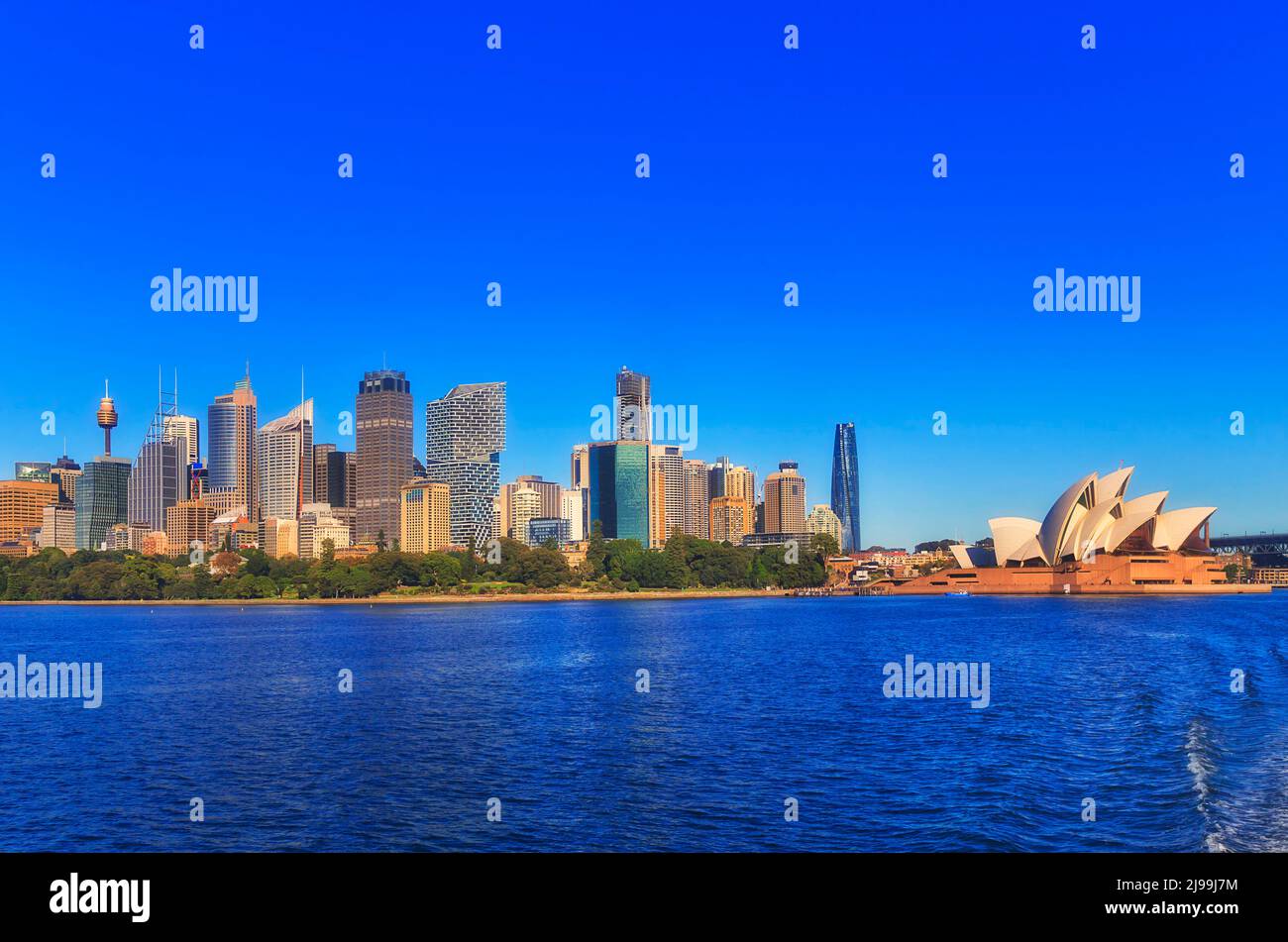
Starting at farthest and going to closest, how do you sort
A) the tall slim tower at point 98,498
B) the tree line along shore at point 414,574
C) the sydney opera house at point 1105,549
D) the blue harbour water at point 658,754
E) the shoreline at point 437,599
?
the tall slim tower at point 98,498, the tree line along shore at point 414,574, the shoreline at point 437,599, the sydney opera house at point 1105,549, the blue harbour water at point 658,754

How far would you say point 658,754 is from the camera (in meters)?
21.9

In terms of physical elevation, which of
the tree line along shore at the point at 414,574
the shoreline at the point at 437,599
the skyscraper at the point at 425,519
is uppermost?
the skyscraper at the point at 425,519

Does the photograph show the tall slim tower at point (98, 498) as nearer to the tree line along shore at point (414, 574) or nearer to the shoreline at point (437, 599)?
the tree line along shore at point (414, 574)

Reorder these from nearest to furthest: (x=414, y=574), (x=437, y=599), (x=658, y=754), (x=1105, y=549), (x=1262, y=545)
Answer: (x=658, y=754), (x=1105, y=549), (x=437, y=599), (x=414, y=574), (x=1262, y=545)

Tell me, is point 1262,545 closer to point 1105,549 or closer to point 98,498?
point 1105,549

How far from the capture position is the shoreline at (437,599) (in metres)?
123

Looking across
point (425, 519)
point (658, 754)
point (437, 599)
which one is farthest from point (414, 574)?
point (658, 754)

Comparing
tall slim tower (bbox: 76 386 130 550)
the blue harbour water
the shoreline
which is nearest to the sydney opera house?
the shoreline

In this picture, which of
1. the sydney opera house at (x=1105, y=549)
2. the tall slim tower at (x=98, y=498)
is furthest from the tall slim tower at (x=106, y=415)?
the sydney opera house at (x=1105, y=549)

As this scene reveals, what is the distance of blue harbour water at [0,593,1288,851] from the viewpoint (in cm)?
1583

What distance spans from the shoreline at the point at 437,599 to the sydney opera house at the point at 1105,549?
108 feet

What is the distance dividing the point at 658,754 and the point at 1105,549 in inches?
3907

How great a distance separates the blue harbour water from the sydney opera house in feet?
201

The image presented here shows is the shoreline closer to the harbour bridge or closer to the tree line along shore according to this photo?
the tree line along shore
